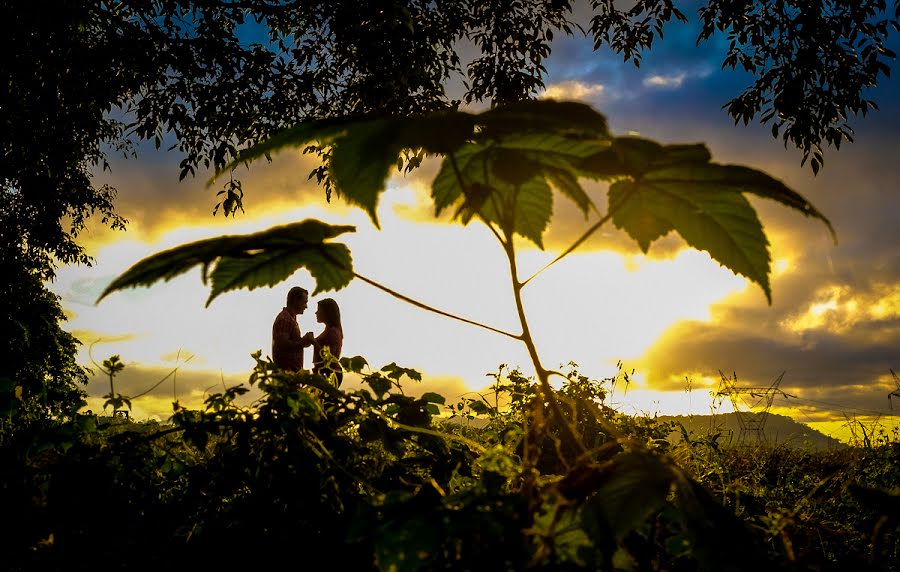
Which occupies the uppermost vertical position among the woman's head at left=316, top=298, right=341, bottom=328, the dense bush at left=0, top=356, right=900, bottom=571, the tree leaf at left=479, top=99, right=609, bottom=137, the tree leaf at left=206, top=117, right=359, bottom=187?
the woman's head at left=316, top=298, right=341, bottom=328

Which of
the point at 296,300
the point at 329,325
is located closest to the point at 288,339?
the point at 296,300

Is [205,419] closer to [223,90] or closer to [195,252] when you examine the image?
[195,252]

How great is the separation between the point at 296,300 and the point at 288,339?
1.52 ft

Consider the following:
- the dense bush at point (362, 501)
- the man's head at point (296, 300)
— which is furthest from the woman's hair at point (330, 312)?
the dense bush at point (362, 501)

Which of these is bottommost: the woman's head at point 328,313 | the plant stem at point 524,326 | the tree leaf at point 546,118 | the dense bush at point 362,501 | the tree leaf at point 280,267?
the dense bush at point 362,501

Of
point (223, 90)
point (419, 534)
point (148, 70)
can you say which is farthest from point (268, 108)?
point (419, 534)

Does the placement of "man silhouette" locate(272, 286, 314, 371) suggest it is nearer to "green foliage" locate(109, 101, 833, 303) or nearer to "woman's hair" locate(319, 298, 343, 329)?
"woman's hair" locate(319, 298, 343, 329)

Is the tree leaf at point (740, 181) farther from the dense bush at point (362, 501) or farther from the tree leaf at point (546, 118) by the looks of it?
the dense bush at point (362, 501)

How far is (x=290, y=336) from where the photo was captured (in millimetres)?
7016

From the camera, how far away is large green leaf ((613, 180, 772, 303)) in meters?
0.89

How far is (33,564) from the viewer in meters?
1.01

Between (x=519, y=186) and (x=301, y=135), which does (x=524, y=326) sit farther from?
(x=301, y=135)

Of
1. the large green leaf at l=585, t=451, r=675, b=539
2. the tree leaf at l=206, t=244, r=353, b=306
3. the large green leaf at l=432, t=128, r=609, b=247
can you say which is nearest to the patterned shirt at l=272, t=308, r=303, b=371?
the tree leaf at l=206, t=244, r=353, b=306

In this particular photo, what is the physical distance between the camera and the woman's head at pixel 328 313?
747cm
